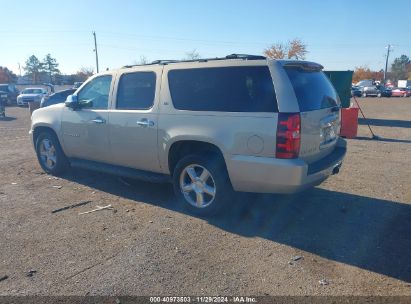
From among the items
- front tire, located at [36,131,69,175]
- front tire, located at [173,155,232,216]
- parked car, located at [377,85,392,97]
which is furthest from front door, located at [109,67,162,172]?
parked car, located at [377,85,392,97]

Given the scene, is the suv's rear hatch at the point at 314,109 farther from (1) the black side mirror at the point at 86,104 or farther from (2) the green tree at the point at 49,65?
(2) the green tree at the point at 49,65

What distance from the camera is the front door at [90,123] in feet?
18.6

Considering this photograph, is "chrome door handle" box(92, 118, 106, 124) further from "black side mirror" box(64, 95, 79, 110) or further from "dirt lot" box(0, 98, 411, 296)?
"dirt lot" box(0, 98, 411, 296)

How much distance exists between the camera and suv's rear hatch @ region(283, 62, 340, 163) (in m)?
4.12

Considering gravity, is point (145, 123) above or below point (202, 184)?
above

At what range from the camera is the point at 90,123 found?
580cm

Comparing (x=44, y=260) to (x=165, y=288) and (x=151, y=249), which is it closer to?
(x=151, y=249)

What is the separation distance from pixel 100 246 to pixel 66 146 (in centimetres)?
291

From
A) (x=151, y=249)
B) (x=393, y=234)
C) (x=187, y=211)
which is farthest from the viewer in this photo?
(x=187, y=211)

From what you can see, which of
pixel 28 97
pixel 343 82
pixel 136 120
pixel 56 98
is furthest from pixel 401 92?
pixel 136 120

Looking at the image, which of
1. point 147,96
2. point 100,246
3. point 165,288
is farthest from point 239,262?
point 147,96

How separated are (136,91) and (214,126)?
1.53 metres

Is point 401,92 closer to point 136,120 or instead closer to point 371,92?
point 371,92

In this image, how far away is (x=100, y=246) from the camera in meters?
4.00
